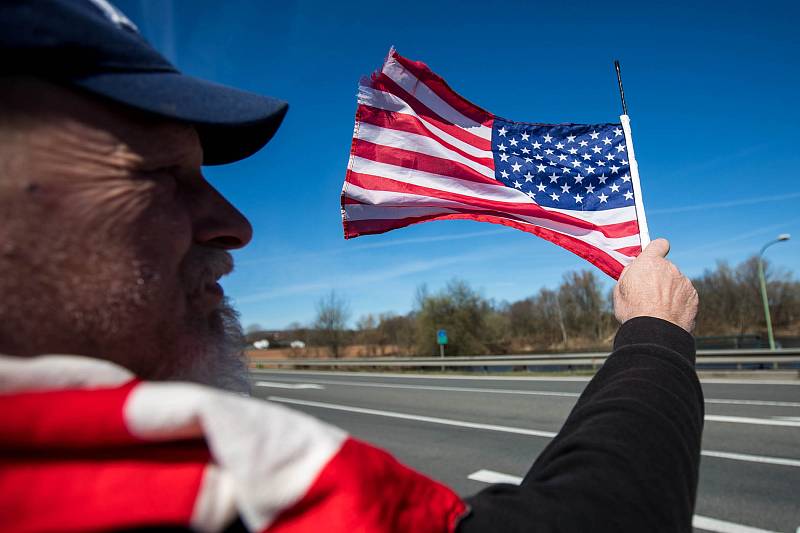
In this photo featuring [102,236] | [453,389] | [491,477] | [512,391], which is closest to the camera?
[102,236]

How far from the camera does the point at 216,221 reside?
105 cm

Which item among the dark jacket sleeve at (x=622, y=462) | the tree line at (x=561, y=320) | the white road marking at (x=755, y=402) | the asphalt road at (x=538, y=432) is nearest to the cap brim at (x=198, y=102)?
the asphalt road at (x=538, y=432)

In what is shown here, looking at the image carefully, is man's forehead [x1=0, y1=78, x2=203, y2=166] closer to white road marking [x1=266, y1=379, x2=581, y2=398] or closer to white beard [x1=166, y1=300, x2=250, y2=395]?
white beard [x1=166, y1=300, x2=250, y2=395]

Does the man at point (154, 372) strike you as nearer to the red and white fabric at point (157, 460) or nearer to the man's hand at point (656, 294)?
the red and white fabric at point (157, 460)

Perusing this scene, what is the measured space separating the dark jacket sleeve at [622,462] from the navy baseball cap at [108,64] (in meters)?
0.82

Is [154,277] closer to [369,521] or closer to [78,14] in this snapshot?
[78,14]

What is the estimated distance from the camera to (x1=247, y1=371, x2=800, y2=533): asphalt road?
5145 mm

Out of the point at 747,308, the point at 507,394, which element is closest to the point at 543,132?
the point at 507,394

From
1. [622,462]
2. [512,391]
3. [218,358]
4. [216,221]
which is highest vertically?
[216,221]

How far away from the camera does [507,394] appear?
1348cm

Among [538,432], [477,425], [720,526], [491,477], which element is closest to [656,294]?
[720,526]

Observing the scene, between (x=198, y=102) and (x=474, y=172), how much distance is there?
2.51 m

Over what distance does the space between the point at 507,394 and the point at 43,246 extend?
13614 millimetres

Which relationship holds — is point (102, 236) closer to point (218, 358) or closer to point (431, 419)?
point (218, 358)
